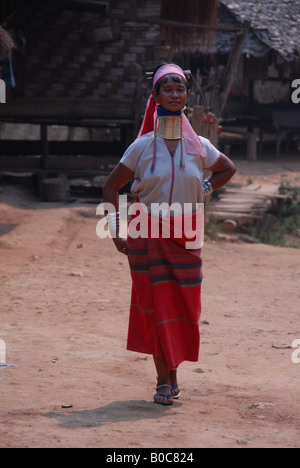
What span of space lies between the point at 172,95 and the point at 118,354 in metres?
2.01

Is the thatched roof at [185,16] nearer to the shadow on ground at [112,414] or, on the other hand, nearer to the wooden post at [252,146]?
the wooden post at [252,146]

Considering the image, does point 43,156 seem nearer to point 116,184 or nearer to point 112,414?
point 116,184

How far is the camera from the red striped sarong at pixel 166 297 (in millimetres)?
3596

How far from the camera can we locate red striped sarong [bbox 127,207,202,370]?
3596mm

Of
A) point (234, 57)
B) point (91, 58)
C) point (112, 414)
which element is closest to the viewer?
point (112, 414)

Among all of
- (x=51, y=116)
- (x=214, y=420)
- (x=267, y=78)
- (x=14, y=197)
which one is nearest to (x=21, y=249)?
(x=14, y=197)

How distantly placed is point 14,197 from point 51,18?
11.6 feet

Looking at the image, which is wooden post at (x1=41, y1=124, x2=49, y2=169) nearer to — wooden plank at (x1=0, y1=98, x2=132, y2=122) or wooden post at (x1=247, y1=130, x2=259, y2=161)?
wooden plank at (x1=0, y1=98, x2=132, y2=122)

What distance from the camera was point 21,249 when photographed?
8.23 metres

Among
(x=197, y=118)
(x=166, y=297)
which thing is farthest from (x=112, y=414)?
(x=197, y=118)

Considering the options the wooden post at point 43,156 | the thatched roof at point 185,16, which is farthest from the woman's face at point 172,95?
the thatched roof at point 185,16

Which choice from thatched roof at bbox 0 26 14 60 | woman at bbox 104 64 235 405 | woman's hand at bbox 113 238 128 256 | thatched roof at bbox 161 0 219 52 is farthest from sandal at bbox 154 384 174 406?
thatched roof at bbox 161 0 219 52

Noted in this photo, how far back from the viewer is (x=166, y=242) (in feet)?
11.8
